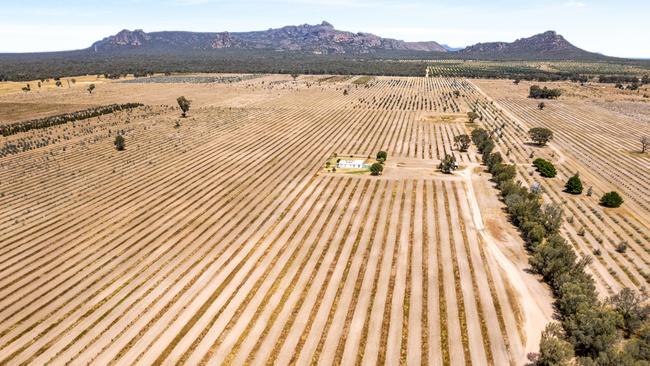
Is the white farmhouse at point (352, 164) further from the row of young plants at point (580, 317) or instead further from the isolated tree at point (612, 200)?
the isolated tree at point (612, 200)

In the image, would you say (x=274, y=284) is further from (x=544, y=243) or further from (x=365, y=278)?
(x=544, y=243)

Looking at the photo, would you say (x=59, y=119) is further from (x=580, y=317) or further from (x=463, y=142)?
(x=580, y=317)

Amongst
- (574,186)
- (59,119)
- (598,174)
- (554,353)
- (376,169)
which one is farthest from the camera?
(59,119)

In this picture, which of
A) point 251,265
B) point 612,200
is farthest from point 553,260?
point 251,265

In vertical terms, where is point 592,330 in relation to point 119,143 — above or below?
below

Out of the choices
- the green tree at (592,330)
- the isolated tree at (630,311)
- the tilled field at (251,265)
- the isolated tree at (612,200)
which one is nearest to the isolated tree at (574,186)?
the isolated tree at (612,200)

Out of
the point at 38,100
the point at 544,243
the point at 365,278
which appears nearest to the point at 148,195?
the point at 365,278

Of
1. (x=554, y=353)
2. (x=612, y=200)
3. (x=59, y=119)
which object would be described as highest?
(x=59, y=119)

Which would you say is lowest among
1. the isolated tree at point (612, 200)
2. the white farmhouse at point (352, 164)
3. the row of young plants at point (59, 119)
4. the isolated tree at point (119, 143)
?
the isolated tree at point (612, 200)
